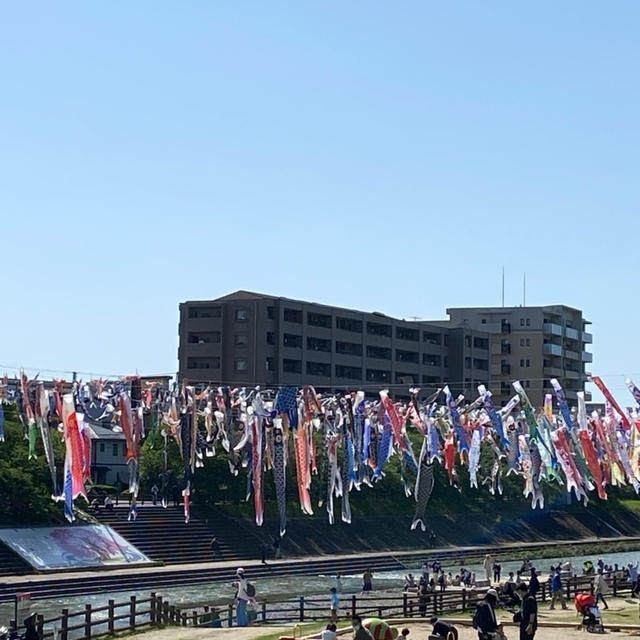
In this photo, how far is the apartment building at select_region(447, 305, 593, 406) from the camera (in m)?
117

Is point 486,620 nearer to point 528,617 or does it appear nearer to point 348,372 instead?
point 528,617

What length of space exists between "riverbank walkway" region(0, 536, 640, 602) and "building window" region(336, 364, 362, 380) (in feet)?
96.0

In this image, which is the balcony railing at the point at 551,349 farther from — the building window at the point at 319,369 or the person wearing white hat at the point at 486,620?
the person wearing white hat at the point at 486,620

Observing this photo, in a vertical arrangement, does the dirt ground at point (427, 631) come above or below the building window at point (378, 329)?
below

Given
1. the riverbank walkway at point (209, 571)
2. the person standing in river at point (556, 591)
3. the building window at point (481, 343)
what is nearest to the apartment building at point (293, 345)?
the building window at point (481, 343)

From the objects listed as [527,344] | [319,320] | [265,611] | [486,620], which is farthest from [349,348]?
[486,620]

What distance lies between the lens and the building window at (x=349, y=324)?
309 feet

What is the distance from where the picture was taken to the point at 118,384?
143ft

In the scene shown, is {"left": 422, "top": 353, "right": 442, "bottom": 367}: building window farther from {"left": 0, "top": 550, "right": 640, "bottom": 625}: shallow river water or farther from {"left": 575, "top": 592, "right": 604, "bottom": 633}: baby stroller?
{"left": 575, "top": 592, "right": 604, "bottom": 633}: baby stroller

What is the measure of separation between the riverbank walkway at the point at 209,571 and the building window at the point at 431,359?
119 ft

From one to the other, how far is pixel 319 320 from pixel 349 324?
353 centimetres

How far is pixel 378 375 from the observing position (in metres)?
97.9

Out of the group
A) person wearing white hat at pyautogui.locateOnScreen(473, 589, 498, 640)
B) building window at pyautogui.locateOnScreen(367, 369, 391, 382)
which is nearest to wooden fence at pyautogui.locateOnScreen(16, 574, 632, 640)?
person wearing white hat at pyautogui.locateOnScreen(473, 589, 498, 640)

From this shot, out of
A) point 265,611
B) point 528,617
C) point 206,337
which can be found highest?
point 206,337
